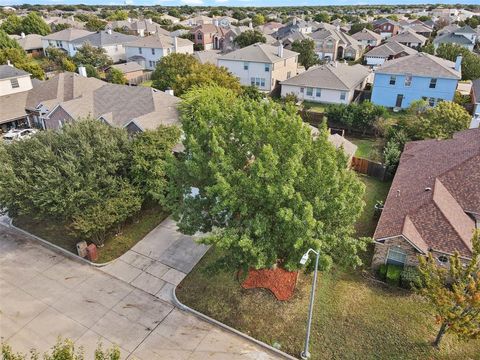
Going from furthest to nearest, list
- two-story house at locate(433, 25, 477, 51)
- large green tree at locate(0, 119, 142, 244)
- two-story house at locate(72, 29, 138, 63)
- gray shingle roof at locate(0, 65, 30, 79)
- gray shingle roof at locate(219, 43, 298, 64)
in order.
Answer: two-story house at locate(433, 25, 477, 51), two-story house at locate(72, 29, 138, 63), gray shingle roof at locate(219, 43, 298, 64), gray shingle roof at locate(0, 65, 30, 79), large green tree at locate(0, 119, 142, 244)

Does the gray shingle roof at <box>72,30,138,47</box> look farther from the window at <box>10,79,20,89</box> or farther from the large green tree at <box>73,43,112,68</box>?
the window at <box>10,79,20,89</box>

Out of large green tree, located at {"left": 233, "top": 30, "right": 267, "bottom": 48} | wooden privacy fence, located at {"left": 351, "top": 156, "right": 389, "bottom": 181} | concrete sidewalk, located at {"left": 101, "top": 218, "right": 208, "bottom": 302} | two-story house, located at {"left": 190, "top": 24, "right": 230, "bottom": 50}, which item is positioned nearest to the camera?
concrete sidewalk, located at {"left": 101, "top": 218, "right": 208, "bottom": 302}

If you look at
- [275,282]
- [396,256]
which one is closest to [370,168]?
[396,256]

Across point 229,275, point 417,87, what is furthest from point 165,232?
point 417,87

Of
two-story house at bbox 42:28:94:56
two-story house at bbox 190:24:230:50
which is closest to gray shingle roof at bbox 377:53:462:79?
two-story house at bbox 190:24:230:50

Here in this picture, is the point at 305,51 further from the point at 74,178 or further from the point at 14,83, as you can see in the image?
the point at 74,178

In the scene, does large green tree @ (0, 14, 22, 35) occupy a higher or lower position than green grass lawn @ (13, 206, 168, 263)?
higher
